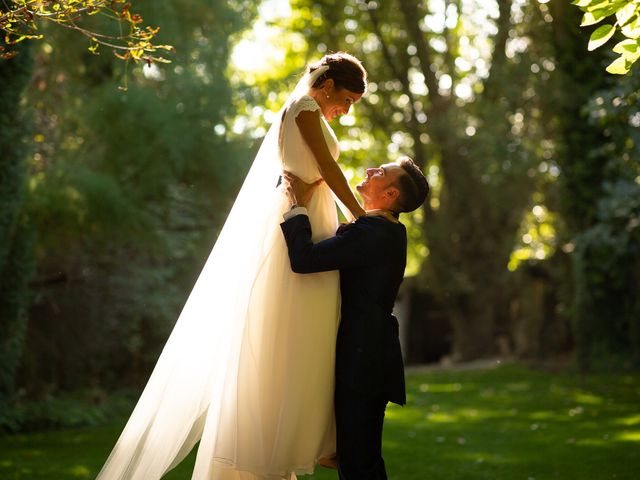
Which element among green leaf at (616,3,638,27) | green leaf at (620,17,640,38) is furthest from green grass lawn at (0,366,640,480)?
green leaf at (616,3,638,27)

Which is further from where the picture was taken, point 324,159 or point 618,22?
point 324,159

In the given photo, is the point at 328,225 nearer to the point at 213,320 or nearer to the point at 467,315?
the point at 213,320

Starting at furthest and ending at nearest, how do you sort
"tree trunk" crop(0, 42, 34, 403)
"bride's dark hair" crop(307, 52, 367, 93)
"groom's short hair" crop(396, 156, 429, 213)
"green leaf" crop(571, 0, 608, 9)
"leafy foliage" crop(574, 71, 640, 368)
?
"leafy foliage" crop(574, 71, 640, 368), "tree trunk" crop(0, 42, 34, 403), "bride's dark hair" crop(307, 52, 367, 93), "groom's short hair" crop(396, 156, 429, 213), "green leaf" crop(571, 0, 608, 9)

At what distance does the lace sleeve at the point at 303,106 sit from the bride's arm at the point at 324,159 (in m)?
0.01

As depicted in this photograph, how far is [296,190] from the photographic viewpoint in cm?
400

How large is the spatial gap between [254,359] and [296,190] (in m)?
0.74

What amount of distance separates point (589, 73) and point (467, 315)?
8.12 metres

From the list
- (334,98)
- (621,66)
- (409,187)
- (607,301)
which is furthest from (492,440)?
(607,301)

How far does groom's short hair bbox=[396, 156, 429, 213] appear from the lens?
3.95 m

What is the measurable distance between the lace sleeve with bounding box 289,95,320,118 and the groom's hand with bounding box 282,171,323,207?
266 mm

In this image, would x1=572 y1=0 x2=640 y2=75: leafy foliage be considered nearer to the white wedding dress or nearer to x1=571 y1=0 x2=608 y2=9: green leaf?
x1=571 y1=0 x2=608 y2=9: green leaf

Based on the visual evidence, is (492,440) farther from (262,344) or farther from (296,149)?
(296,149)

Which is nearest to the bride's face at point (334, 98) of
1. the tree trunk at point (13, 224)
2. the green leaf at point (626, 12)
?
the green leaf at point (626, 12)

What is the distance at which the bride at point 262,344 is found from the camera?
12.6ft
